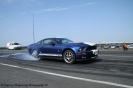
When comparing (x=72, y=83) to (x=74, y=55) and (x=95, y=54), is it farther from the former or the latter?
(x=95, y=54)

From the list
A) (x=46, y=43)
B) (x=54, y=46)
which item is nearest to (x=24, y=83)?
(x=54, y=46)

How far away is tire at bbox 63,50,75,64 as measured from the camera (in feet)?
23.9

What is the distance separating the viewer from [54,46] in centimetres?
817

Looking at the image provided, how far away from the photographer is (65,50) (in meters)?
7.61

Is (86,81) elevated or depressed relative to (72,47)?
depressed

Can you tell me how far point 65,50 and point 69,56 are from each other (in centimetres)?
40

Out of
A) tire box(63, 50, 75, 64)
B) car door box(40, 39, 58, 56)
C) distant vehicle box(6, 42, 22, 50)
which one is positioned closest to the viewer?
tire box(63, 50, 75, 64)

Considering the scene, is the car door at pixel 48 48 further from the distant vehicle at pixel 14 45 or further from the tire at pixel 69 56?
the distant vehicle at pixel 14 45

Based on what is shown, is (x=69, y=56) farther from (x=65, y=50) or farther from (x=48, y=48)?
(x=48, y=48)

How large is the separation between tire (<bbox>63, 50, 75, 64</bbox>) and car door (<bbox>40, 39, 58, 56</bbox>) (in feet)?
2.31

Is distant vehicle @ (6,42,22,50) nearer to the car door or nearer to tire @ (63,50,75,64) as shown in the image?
the car door

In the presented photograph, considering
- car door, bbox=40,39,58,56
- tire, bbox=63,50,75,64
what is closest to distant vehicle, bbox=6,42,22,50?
car door, bbox=40,39,58,56

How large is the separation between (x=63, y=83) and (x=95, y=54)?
383 centimetres

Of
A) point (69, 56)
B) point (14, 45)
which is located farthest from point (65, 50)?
Result: point (14, 45)
